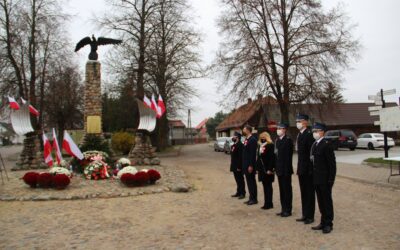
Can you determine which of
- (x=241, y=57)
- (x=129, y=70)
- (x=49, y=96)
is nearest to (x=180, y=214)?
(x=241, y=57)

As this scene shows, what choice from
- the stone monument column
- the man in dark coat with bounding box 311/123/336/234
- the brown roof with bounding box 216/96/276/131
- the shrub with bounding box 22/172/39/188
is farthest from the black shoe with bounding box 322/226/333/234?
the brown roof with bounding box 216/96/276/131

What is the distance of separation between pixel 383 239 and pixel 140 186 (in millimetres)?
7815

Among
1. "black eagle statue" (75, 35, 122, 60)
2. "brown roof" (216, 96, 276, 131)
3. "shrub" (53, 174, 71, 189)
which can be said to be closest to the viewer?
"shrub" (53, 174, 71, 189)

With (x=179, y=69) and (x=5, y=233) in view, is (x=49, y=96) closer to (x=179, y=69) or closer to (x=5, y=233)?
(x=179, y=69)

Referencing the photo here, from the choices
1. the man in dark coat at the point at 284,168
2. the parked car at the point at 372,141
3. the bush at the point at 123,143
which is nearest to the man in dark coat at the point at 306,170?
the man in dark coat at the point at 284,168

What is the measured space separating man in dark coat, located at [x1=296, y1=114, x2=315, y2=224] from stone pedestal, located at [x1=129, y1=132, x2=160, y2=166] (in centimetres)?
1425

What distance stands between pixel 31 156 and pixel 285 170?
1635 centimetres

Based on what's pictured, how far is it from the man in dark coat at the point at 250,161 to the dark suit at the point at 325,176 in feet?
8.18

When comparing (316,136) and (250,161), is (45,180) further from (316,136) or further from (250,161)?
(316,136)

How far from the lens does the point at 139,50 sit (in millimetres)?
29562

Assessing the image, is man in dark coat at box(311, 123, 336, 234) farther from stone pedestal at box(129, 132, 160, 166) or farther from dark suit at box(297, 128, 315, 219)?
stone pedestal at box(129, 132, 160, 166)

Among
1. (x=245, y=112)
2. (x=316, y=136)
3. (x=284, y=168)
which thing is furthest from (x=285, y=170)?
(x=245, y=112)

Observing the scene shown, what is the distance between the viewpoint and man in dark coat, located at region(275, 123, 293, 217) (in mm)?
7887

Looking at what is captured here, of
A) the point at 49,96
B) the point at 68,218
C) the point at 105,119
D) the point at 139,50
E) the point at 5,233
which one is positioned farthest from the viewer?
the point at 105,119
